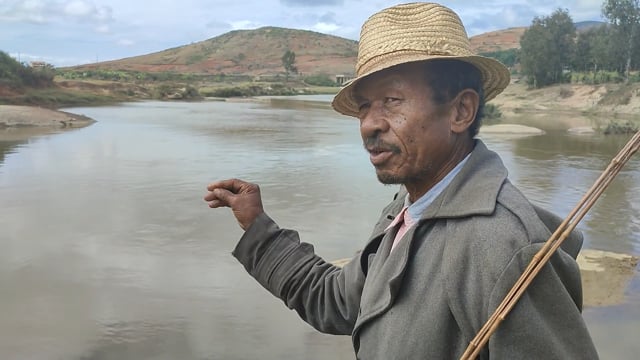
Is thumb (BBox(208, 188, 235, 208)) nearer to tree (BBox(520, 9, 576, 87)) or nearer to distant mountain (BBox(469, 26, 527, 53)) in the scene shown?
tree (BBox(520, 9, 576, 87))

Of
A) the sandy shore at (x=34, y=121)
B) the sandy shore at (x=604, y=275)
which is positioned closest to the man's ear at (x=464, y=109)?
the sandy shore at (x=604, y=275)

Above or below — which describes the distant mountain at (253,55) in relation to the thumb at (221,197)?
above

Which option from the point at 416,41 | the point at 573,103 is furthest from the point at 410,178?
A: the point at 573,103

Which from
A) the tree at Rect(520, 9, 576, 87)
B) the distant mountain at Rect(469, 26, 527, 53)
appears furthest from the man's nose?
the distant mountain at Rect(469, 26, 527, 53)

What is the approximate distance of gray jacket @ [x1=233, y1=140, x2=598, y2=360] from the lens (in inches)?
48.3

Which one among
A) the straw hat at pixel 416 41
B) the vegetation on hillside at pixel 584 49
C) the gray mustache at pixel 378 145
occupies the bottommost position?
the gray mustache at pixel 378 145

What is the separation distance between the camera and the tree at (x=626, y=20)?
42.8 metres

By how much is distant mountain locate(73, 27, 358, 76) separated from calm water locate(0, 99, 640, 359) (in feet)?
321

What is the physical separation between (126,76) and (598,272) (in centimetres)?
6840

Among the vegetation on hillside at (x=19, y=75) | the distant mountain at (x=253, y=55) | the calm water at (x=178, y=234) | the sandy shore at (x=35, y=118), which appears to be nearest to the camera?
the calm water at (x=178, y=234)

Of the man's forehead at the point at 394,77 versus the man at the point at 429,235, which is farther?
the man's forehead at the point at 394,77

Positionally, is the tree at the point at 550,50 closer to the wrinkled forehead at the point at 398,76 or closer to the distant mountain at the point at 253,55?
the wrinkled forehead at the point at 398,76

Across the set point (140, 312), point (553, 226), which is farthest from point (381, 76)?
point (140, 312)

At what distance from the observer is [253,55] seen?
130875 mm
